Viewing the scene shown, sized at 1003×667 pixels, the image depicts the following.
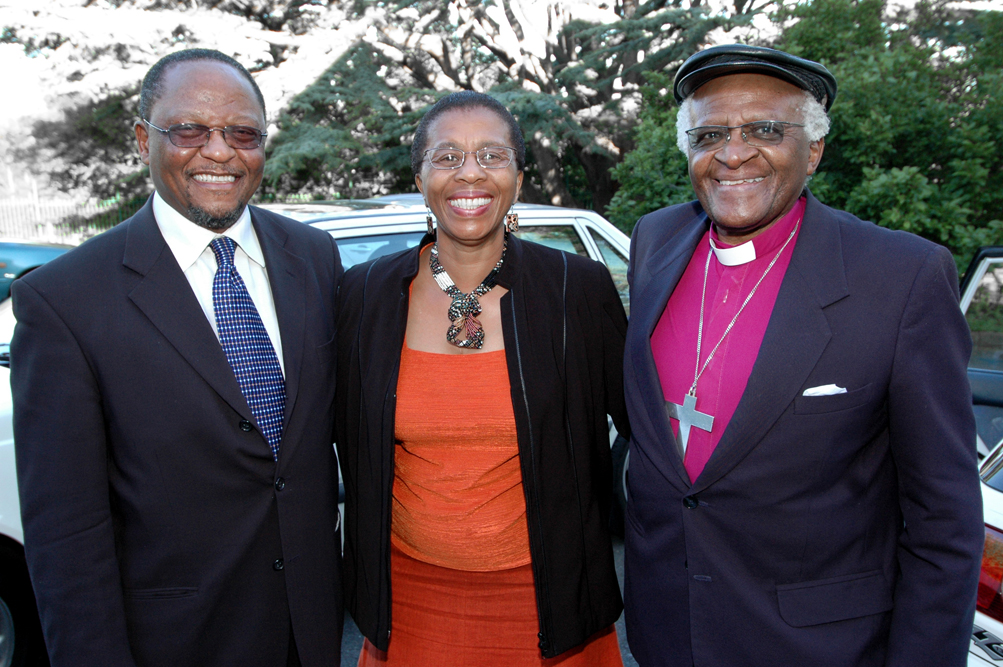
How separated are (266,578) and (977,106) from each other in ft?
26.5

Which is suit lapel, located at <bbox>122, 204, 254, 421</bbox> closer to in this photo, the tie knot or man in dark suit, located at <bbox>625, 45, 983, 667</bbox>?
the tie knot

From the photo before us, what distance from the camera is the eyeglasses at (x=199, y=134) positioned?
2.02 m

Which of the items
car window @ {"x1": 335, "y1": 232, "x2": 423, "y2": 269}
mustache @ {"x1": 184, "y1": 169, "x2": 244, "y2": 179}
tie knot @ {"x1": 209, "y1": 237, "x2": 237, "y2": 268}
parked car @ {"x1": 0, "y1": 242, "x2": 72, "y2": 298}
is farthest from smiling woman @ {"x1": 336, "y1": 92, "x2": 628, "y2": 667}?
parked car @ {"x1": 0, "y1": 242, "x2": 72, "y2": 298}

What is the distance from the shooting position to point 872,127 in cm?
701

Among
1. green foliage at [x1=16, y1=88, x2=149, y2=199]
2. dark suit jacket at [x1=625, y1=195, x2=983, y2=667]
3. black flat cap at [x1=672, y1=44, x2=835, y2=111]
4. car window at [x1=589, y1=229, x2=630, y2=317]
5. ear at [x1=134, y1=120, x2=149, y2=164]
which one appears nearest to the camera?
dark suit jacket at [x1=625, y1=195, x2=983, y2=667]

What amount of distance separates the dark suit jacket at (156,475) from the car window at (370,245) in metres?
1.55

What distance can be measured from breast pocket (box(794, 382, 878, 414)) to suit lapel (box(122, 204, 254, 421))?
1.39 meters

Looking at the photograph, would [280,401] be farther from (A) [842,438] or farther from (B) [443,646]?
(A) [842,438]

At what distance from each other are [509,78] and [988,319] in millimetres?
13635

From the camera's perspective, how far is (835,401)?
5.64 ft

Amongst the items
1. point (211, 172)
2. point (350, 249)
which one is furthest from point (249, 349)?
point (350, 249)

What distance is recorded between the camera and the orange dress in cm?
218

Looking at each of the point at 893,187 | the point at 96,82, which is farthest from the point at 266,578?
the point at 96,82

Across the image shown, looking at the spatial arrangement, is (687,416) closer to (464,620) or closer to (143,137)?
(464,620)
